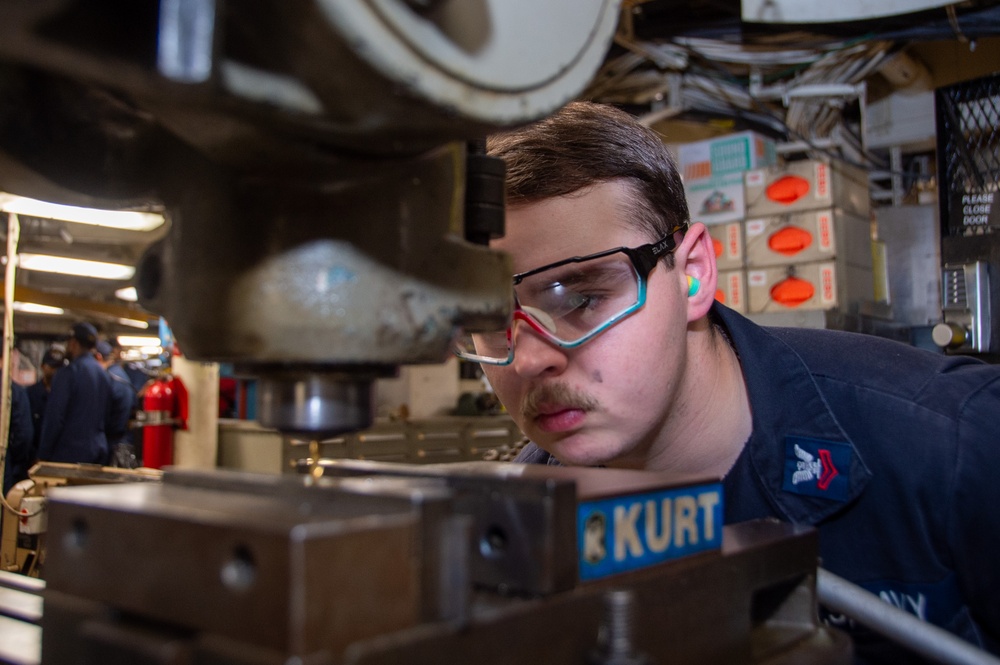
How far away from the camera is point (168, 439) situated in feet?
11.8

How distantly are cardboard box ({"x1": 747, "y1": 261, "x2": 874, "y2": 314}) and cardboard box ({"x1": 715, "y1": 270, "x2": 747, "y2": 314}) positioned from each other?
0.02m

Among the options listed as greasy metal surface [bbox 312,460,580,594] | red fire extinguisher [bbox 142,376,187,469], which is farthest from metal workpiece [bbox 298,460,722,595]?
red fire extinguisher [bbox 142,376,187,469]

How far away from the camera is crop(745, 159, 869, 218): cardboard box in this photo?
2.79m

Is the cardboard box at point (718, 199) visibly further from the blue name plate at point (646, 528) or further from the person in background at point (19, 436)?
the person in background at point (19, 436)

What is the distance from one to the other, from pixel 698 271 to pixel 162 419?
297 cm

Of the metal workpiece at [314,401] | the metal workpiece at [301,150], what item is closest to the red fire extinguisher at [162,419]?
the metal workpiece at [301,150]

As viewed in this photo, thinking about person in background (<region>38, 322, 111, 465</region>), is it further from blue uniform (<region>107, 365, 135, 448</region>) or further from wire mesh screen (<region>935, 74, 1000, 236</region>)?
wire mesh screen (<region>935, 74, 1000, 236</region>)

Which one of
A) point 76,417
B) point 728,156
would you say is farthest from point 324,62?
point 76,417

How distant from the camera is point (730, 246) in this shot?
9.94ft

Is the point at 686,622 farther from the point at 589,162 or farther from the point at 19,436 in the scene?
the point at 19,436

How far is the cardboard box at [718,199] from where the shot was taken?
9.93 feet

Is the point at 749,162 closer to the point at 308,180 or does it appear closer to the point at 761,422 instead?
the point at 761,422

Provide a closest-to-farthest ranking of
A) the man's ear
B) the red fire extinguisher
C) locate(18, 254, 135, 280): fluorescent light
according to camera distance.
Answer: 1. the man's ear
2. the red fire extinguisher
3. locate(18, 254, 135, 280): fluorescent light

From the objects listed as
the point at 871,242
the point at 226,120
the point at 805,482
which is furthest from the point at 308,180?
the point at 871,242
